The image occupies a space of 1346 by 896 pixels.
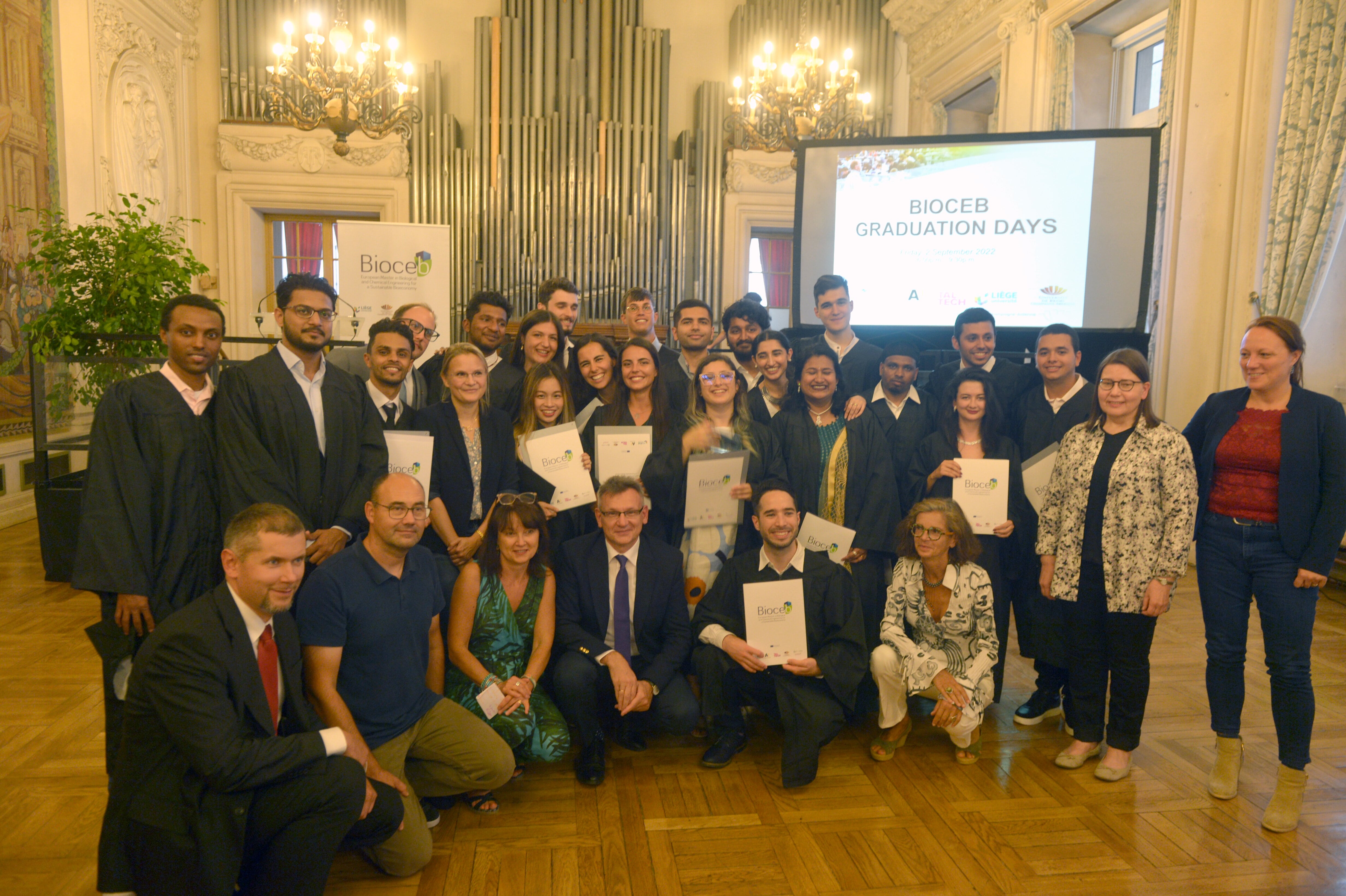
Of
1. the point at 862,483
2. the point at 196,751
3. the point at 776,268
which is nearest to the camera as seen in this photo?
the point at 196,751

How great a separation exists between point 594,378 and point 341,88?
290cm

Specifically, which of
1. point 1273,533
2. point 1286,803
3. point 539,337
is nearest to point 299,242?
point 539,337

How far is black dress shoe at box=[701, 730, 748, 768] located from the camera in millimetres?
2877

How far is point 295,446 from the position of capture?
259 cm

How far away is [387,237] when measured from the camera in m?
5.88

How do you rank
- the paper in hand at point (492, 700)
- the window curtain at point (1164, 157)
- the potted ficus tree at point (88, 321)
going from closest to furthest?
the paper in hand at point (492, 700), the potted ficus tree at point (88, 321), the window curtain at point (1164, 157)

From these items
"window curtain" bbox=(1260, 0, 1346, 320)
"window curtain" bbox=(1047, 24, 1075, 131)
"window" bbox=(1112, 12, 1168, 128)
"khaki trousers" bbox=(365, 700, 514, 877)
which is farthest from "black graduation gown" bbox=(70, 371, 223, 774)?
"window" bbox=(1112, 12, 1168, 128)

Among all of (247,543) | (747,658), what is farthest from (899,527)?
(247,543)

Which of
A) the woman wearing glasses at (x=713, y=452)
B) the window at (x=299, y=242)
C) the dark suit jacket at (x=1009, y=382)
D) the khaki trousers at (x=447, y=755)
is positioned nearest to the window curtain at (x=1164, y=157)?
the dark suit jacket at (x=1009, y=382)

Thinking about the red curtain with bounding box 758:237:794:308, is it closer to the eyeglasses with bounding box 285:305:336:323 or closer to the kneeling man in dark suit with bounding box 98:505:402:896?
the eyeglasses with bounding box 285:305:336:323

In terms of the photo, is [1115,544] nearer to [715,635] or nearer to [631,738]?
[715,635]

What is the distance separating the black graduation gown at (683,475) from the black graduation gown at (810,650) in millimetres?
188

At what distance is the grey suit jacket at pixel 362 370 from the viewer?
133 inches

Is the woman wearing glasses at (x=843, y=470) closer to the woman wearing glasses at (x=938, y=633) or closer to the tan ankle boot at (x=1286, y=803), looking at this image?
the woman wearing glasses at (x=938, y=633)
